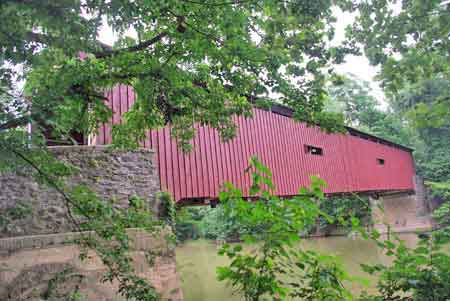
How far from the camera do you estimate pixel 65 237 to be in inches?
135

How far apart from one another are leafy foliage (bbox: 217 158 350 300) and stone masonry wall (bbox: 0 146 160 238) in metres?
2.67

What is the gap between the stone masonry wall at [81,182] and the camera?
3451 millimetres

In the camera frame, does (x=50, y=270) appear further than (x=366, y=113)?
No

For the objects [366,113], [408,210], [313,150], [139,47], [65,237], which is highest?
[366,113]

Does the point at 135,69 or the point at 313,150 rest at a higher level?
the point at 313,150

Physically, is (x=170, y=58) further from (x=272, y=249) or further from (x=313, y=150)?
(x=313, y=150)

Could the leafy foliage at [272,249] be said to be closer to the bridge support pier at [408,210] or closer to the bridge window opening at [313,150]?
the bridge window opening at [313,150]

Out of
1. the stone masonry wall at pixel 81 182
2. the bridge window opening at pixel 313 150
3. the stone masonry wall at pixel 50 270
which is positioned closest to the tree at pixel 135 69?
the stone masonry wall at pixel 81 182

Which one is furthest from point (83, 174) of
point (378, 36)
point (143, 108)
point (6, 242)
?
point (378, 36)

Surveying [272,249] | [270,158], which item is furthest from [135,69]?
[270,158]

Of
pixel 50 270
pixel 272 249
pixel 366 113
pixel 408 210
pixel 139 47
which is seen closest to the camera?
pixel 272 249

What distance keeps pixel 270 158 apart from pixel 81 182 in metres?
4.88

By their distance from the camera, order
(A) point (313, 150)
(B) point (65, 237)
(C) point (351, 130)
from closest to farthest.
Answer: (B) point (65, 237) < (A) point (313, 150) < (C) point (351, 130)

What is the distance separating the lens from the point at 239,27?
7.27 feet
